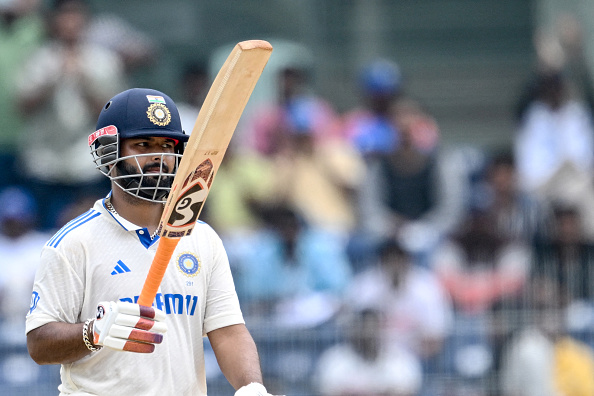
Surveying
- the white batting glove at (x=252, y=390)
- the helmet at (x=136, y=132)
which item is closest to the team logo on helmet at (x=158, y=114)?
the helmet at (x=136, y=132)

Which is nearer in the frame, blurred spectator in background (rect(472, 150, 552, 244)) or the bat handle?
the bat handle

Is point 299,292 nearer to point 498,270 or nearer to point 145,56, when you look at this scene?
point 498,270

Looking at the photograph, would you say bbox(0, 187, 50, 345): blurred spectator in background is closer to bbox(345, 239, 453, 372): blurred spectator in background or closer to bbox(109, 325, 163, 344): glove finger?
bbox(345, 239, 453, 372): blurred spectator in background

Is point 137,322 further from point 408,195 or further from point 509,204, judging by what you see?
point 509,204

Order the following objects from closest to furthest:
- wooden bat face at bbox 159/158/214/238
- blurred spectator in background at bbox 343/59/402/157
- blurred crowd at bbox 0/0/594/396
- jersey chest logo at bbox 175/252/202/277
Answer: wooden bat face at bbox 159/158/214/238
jersey chest logo at bbox 175/252/202/277
blurred crowd at bbox 0/0/594/396
blurred spectator in background at bbox 343/59/402/157

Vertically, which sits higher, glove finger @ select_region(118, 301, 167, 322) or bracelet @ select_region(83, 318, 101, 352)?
glove finger @ select_region(118, 301, 167, 322)

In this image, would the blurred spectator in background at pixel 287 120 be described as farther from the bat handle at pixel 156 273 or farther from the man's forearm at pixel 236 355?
the bat handle at pixel 156 273

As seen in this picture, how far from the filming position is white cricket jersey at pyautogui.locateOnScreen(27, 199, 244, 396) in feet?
12.3

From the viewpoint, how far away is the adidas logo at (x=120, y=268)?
150 inches

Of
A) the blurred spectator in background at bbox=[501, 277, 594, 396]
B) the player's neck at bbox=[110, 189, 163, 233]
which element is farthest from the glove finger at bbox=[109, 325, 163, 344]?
the blurred spectator in background at bbox=[501, 277, 594, 396]

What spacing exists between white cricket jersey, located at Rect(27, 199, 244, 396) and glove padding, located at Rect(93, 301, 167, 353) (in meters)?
0.26

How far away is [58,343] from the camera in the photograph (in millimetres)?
3678

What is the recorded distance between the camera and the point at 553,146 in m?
9.90

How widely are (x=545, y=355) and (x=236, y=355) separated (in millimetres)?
4840
